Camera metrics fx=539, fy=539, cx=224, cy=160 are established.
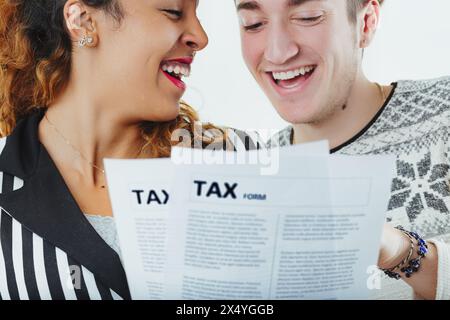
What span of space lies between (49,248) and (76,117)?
0.37 metres

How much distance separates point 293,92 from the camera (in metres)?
1.29

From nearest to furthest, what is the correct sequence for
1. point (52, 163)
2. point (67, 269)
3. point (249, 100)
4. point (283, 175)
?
1. point (283, 175)
2. point (67, 269)
3. point (52, 163)
4. point (249, 100)

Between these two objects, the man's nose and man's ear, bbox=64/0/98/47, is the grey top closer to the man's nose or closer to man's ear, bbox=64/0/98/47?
man's ear, bbox=64/0/98/47

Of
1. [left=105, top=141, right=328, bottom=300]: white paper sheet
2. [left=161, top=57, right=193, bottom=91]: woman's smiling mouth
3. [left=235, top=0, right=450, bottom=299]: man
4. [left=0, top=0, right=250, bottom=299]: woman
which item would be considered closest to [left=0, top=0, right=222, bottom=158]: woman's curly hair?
[left=0, top=0, right=250, bottom=299]: woman

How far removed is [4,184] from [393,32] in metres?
1.03

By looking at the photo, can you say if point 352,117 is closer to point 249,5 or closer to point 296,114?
point 296,114

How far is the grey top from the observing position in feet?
3.82

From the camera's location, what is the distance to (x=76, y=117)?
1.36 metres

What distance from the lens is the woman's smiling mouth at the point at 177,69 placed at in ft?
4.22

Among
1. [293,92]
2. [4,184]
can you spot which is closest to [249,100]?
[293,92]

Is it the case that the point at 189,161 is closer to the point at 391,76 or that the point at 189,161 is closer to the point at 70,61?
the point at 70,61

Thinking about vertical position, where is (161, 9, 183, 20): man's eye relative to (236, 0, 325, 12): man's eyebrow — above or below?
below

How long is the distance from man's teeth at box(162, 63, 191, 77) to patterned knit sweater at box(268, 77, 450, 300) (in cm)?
42

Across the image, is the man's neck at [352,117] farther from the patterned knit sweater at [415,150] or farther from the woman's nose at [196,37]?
the woman's nose at [196,37]
